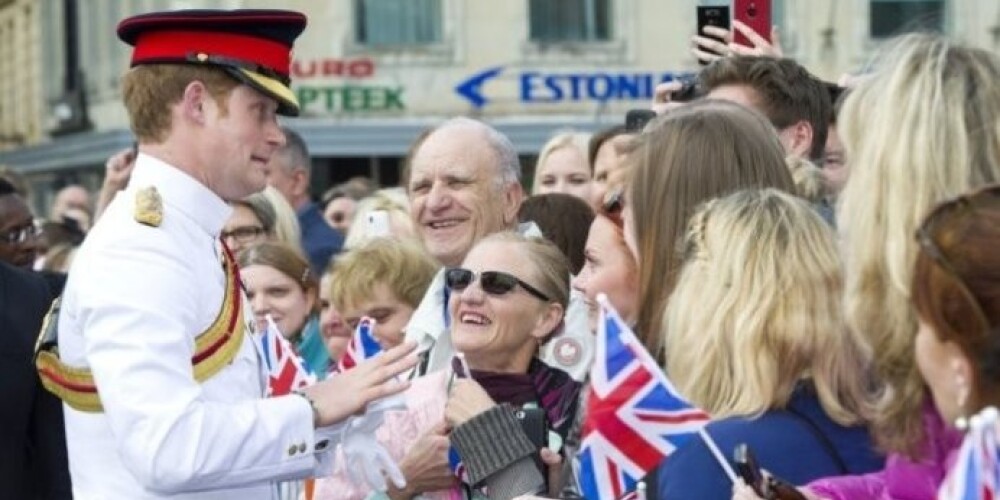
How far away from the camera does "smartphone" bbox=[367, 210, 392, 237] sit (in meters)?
9.13

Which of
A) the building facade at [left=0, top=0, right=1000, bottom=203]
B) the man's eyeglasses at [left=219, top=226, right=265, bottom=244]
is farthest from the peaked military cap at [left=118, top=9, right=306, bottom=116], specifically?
the building facade at [left=0, top=0, right=1000, bottom=203]

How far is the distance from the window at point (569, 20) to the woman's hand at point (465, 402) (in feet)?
78.8

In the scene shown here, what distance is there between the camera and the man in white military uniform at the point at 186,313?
15.0 ft

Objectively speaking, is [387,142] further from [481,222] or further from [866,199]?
[866,199]

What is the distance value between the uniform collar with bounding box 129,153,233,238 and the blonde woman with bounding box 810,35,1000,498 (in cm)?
148

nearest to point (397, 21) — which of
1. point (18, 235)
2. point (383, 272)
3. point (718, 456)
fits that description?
point (18, 235)

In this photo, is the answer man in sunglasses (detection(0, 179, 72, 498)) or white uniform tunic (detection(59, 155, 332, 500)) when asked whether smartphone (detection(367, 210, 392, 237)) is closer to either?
man in sunglasses (detection(0, 179, 72, 498))

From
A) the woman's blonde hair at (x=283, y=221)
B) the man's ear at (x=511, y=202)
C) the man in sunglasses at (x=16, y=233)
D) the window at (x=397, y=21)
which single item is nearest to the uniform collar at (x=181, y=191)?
the man's ear at (x=511, y=202)

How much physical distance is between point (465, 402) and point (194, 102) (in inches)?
46.2

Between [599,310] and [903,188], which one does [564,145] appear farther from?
[903,188]

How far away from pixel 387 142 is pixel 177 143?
923 inches

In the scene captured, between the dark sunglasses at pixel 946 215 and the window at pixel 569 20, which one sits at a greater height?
the dark sunglasses at pixel 946 215

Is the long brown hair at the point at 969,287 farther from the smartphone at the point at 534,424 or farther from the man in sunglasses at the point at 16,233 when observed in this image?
the man in sunglasses at the point at 16,233

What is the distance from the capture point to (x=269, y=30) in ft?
16.6
